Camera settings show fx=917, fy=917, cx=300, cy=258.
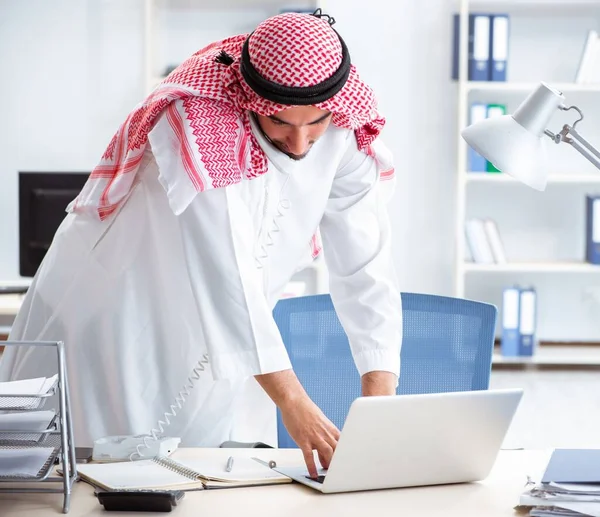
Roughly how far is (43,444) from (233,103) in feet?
2.12

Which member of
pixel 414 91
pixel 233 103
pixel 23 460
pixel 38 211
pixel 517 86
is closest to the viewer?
pixel 23 460

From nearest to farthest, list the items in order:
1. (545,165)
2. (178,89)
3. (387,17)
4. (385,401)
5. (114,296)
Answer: (385,401) → (545,165) → (178,89) → (114,296) → (387,17)

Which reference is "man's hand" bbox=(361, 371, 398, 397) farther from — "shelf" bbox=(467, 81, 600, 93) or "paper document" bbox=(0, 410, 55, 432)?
"shelf" bbox=(467, 81, 600, 93)

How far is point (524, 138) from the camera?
55.2 inches

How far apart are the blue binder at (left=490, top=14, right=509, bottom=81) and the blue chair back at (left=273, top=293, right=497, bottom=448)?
3306 millimetres

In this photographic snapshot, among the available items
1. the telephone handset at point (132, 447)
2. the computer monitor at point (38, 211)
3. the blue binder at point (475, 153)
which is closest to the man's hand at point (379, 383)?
the telephone handset at point (132, 447)

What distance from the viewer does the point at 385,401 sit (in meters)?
1.25

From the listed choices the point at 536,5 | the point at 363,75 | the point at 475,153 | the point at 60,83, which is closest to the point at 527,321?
the point at 475,153

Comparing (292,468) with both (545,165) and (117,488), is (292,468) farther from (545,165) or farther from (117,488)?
(545,165)

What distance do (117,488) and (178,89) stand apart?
0.66m

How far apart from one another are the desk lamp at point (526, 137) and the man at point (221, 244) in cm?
Result: 27

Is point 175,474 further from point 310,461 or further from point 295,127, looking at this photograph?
point 295,127

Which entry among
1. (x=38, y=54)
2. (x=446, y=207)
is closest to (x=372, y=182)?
(x=446, y=207)

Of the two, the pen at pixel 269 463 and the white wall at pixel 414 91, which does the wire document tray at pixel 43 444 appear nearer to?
the pen at pixel 269 463
